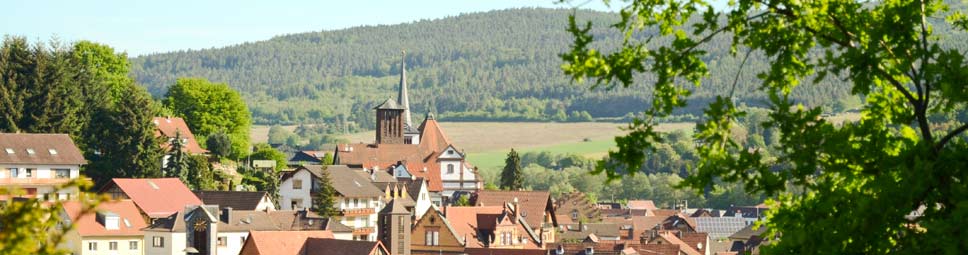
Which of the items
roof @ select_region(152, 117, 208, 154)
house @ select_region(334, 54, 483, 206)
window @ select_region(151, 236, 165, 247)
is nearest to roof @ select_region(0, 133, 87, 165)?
window @ select_region(151, 236, 165, 247)

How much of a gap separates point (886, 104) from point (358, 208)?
73938 millimetres

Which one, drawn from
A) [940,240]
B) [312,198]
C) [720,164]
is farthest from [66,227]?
[312,198]

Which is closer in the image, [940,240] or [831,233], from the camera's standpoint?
[940,240]

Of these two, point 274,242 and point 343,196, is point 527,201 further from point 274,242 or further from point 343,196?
point 274,242

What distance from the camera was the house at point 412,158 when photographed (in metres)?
119

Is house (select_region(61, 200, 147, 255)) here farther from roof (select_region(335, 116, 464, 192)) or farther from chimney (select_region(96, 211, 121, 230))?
roof (select_region(335, 116, 464, 192))

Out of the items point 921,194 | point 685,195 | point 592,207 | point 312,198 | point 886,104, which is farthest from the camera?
point 685,195

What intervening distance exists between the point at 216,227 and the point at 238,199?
8794 millimetres

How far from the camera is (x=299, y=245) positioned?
6825 cm

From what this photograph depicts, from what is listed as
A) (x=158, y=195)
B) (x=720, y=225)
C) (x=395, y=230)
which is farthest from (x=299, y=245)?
(x=720, y=225)

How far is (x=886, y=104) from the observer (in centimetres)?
1252

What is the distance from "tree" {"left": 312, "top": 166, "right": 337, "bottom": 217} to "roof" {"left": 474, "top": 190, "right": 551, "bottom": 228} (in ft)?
49.6

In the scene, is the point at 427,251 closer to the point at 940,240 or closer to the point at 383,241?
the point at 383,241

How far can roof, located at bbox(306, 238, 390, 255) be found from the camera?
66.7 meters
